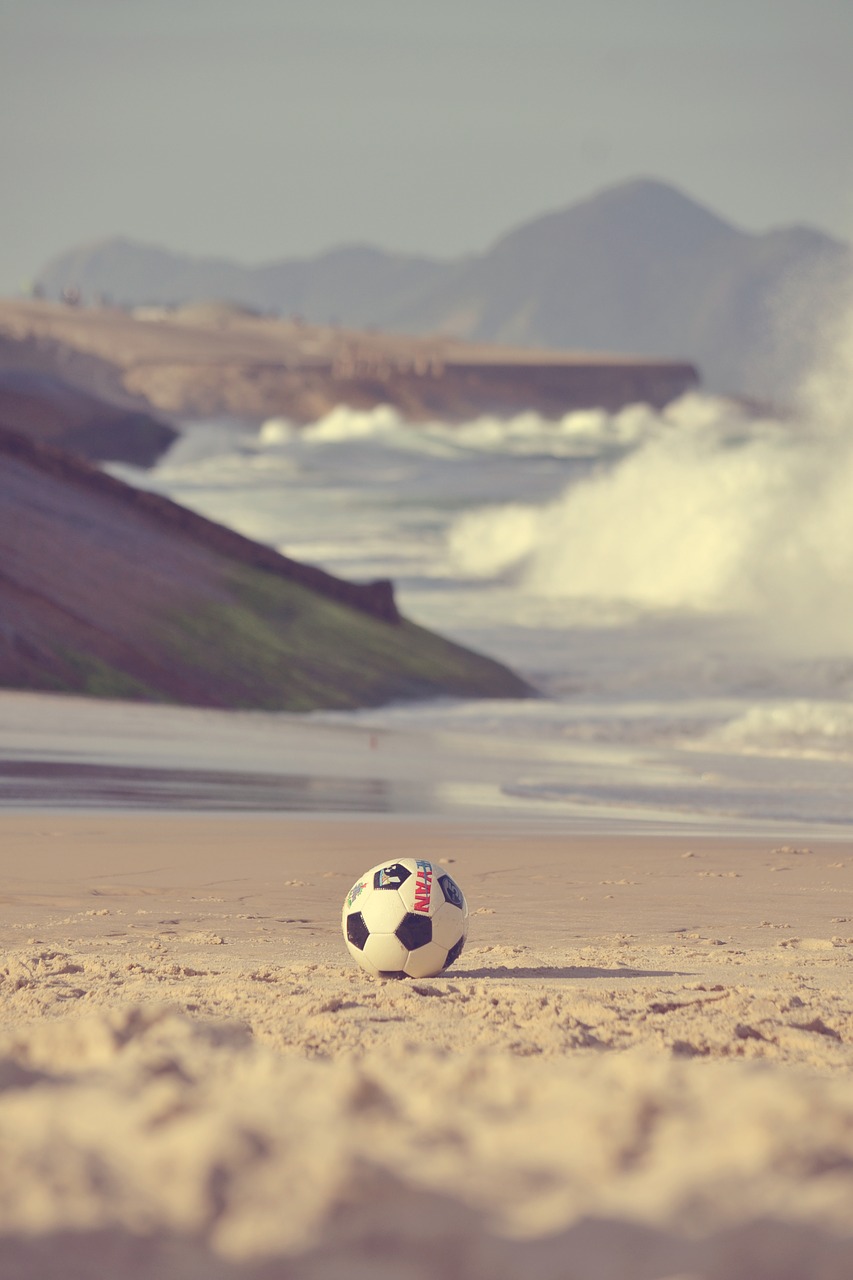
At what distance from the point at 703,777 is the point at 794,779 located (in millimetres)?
802

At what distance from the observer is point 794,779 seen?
14070mm

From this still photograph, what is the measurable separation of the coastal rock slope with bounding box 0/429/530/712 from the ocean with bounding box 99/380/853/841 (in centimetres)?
95

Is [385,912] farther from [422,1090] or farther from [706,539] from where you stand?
[706,539]

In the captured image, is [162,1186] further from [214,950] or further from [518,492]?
[518,492]

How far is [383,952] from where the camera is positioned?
6.13 m

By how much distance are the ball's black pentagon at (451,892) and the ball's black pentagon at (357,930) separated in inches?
12.5

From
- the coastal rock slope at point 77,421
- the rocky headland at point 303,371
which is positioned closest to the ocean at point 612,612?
the coastal rock slope at point 77,421

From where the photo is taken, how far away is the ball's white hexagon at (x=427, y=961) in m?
6.12

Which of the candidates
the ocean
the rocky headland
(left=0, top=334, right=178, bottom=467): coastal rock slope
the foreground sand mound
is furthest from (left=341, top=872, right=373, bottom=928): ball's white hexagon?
the rocky headland

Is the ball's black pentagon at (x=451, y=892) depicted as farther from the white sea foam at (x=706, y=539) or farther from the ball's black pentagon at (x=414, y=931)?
the white sea foam at (x=706, y=539)

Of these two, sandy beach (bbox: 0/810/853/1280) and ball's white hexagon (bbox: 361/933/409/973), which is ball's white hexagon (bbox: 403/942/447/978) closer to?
ball's white hexagon (bbox: 361/933/409/973)

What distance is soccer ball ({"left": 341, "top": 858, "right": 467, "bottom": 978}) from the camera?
6125 mm

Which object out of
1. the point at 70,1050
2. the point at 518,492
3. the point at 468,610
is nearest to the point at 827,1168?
the point at 70,1050

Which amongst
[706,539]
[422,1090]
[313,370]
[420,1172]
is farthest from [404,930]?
[313,370]
